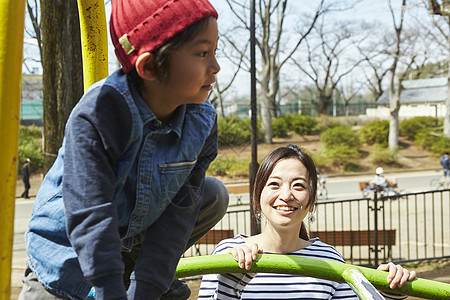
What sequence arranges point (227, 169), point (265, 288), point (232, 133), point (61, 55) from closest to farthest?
1. point (265, 288)
2. point (61, 55)
3. point (227, 169)
4. point (232, 133)

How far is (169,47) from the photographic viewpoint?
3.44 feet

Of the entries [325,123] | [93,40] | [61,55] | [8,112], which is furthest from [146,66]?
[325,123]

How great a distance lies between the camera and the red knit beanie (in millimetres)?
1053

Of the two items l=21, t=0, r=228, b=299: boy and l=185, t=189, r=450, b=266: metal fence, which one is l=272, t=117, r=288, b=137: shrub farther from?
l=21, t=0, r=228, b=299: boy

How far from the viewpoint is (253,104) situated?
28.3 ft

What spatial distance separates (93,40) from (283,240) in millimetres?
1148

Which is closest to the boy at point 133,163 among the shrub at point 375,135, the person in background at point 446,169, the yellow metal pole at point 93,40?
the yellow metal pole at point 93,40

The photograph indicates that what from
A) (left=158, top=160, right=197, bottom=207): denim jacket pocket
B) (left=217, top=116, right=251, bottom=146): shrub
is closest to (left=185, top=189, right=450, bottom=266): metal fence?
(left=158, top=160, right=197, bottom=207): denim jacket pocket


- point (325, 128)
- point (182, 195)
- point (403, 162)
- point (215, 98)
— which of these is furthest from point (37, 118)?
point (182, 195)

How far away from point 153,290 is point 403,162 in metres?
26.3

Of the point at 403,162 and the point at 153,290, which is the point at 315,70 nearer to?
the point at 403,162

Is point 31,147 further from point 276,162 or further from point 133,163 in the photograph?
point 133,163

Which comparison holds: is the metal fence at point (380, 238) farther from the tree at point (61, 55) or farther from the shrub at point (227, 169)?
the shrub at point (227, 169)

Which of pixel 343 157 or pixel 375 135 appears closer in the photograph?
pixel 343 157
